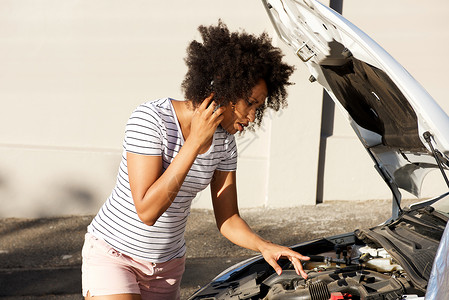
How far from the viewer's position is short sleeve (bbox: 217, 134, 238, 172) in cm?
274

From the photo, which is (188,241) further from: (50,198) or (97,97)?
(97,97)

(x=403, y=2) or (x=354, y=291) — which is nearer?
(x=354, y=291)

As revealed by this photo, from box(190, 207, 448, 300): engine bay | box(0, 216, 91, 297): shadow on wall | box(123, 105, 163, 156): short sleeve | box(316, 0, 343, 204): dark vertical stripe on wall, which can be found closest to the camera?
box(190, 207, 448, 300): engine bay

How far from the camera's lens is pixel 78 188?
6371mm

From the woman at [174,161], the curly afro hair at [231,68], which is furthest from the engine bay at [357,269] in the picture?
the curly afro hair at [231,68]

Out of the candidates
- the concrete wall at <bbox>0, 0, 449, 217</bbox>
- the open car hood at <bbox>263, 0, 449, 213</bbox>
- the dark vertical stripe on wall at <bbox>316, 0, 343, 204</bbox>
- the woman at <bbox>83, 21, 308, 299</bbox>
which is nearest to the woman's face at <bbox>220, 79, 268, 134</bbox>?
the woman at <bbox>83, 21, 308, 299</bbox>

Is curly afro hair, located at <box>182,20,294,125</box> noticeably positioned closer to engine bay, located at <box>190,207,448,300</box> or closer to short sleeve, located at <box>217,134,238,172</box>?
short sleeve, located at <box>217,134,238,172</box>

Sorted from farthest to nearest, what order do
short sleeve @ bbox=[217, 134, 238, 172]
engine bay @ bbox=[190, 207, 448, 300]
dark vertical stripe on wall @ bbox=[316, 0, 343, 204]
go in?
dark vertical stripe on wall @ bbox=[316, 0, 343, 204], short sleeve @ bbox=[217, 134, 238, 172], engine bay @ bbox=[190, 207, 448, 300]

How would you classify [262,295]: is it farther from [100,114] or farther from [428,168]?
[100,114]

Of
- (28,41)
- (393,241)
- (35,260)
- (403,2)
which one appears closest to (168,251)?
(393,241)

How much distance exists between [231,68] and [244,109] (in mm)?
185

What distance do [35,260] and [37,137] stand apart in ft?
5.25

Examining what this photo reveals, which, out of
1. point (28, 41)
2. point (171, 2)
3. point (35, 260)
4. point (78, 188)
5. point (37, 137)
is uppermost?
point (171, 2)

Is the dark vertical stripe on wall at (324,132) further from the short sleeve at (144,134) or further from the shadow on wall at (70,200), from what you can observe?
the short sleeve at (144,134)
